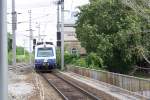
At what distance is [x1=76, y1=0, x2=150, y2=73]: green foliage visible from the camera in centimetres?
4947

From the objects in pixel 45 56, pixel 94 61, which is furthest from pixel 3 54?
pixel 45 56

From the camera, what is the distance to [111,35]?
171 feet

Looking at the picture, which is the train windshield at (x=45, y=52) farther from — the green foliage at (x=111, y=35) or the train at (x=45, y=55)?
the green foliage at (x=111, y=35)

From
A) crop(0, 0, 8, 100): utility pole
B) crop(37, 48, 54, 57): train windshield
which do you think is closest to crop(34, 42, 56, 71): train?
crop(37, 48, 54, 57): train windshield

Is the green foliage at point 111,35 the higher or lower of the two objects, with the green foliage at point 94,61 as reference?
higher

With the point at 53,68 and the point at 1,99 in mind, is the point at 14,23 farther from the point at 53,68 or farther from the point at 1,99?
the point at 1,99

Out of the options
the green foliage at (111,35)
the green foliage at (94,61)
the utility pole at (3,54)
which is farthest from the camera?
the green foliage at (111,35)

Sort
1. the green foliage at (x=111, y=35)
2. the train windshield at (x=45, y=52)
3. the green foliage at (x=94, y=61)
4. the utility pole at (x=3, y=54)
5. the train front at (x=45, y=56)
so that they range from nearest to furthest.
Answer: the utility pole at (x=3, y=54) → the green foliage at (x=94, y=61) → the green foliage at (x=111, y=35) → the train front at (x=45, y=56) → the train windshield at (x=45, y=52)

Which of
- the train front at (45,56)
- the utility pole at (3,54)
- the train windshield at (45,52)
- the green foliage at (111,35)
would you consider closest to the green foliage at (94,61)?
the green foliage at (111,35)

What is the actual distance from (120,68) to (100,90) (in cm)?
3118

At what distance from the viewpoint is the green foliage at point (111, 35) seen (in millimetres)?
49469

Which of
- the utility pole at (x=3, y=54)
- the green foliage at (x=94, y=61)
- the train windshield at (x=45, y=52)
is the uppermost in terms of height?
the utility pole at (x=3, y=54)

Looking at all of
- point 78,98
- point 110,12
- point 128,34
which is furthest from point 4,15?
point 110,12

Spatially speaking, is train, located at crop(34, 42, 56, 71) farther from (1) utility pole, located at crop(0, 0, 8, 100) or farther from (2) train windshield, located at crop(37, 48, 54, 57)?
(1) utility pole, located at crop(0, 0, 8, 100)
